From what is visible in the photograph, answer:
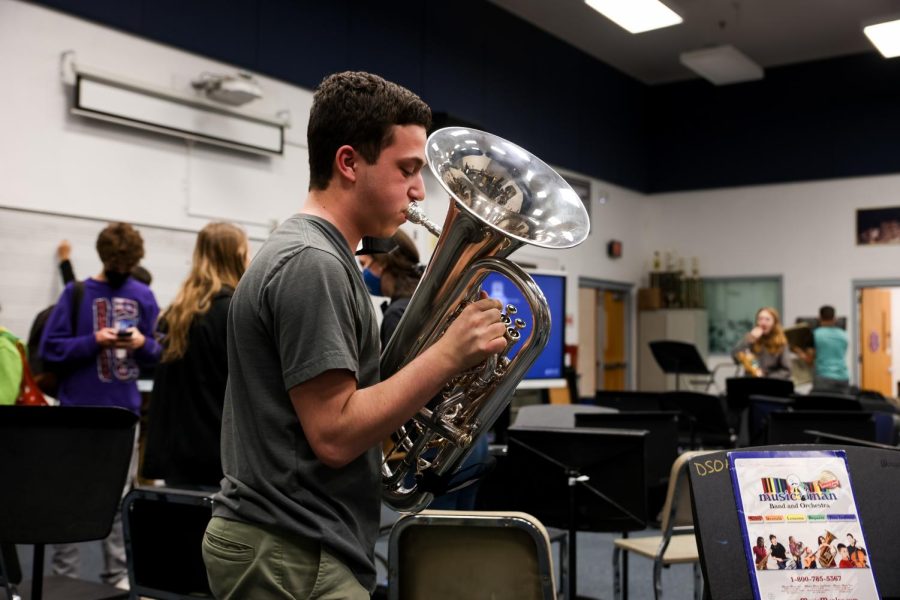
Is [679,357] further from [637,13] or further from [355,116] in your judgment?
[355,116]

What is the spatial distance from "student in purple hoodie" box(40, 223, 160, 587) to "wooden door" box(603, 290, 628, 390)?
9.03 meters

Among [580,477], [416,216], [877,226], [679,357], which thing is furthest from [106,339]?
[877,226]

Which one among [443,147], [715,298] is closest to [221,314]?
[443,147]

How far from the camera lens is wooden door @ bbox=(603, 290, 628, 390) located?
40.5ft

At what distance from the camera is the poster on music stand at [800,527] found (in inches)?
68.2

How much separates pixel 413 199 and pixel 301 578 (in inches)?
25.1

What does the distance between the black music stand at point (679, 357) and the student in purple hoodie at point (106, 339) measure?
21.0 feet

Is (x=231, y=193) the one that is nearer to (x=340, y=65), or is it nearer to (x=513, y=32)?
(x=340, y=65)

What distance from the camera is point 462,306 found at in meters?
1.52

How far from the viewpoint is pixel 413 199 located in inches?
57.8

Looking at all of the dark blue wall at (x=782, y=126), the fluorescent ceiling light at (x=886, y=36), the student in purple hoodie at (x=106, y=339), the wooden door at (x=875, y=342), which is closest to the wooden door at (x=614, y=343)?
the dark blue wall at (x=782, y=126)

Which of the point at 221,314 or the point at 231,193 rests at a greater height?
the point at 231,193

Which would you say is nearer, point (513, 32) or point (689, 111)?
point (513, 32)

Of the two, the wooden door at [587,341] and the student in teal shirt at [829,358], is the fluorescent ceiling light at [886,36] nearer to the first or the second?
the student in teal shirt at [829,358]
